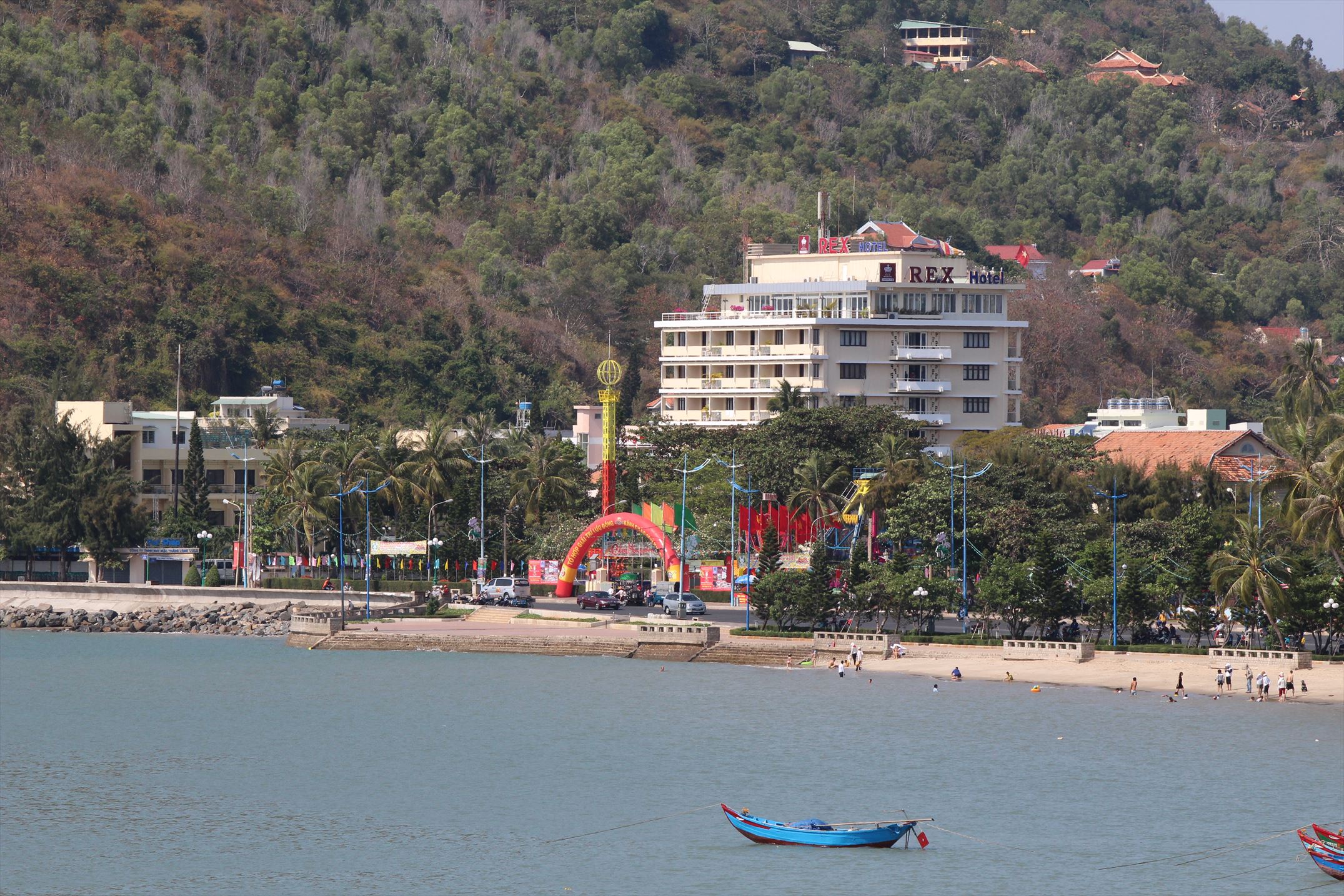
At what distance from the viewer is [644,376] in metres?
197

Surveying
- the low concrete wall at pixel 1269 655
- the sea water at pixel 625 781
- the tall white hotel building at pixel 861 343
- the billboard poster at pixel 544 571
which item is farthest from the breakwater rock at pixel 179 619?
the low concrete wall at pixel 1269 655

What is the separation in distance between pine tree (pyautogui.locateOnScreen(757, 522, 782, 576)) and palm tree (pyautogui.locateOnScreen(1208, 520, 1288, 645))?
23833 millimetres

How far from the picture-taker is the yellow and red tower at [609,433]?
123875 millimetres

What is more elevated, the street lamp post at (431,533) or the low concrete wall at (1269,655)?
the street lamp post at (431,533)

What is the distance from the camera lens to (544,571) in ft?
404

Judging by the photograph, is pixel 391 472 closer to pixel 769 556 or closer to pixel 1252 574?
pixel 769 556

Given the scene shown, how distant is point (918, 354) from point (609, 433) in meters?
34.9

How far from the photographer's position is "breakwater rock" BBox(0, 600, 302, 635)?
396 feet

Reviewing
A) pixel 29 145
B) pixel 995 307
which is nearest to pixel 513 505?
pixel 995 307

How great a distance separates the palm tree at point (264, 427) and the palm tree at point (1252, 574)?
75.8 metres

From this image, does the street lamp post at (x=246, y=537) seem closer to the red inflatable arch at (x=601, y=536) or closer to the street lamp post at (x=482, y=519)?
the street lamp post at (x=482, y=519)

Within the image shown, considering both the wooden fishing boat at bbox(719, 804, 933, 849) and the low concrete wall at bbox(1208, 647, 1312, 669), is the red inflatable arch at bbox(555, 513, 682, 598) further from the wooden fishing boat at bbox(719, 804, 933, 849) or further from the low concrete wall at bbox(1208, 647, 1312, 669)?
the wooden fishing boat at bbox(719, 804, 933, 849)

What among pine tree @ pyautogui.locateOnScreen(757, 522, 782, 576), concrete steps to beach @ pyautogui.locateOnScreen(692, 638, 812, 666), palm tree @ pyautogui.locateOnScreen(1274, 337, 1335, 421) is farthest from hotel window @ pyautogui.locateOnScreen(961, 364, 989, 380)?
concrete steps to beach @ pyautogui.locateOnScreen(692, 638, 812, 666)

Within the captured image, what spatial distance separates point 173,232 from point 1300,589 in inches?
4859
